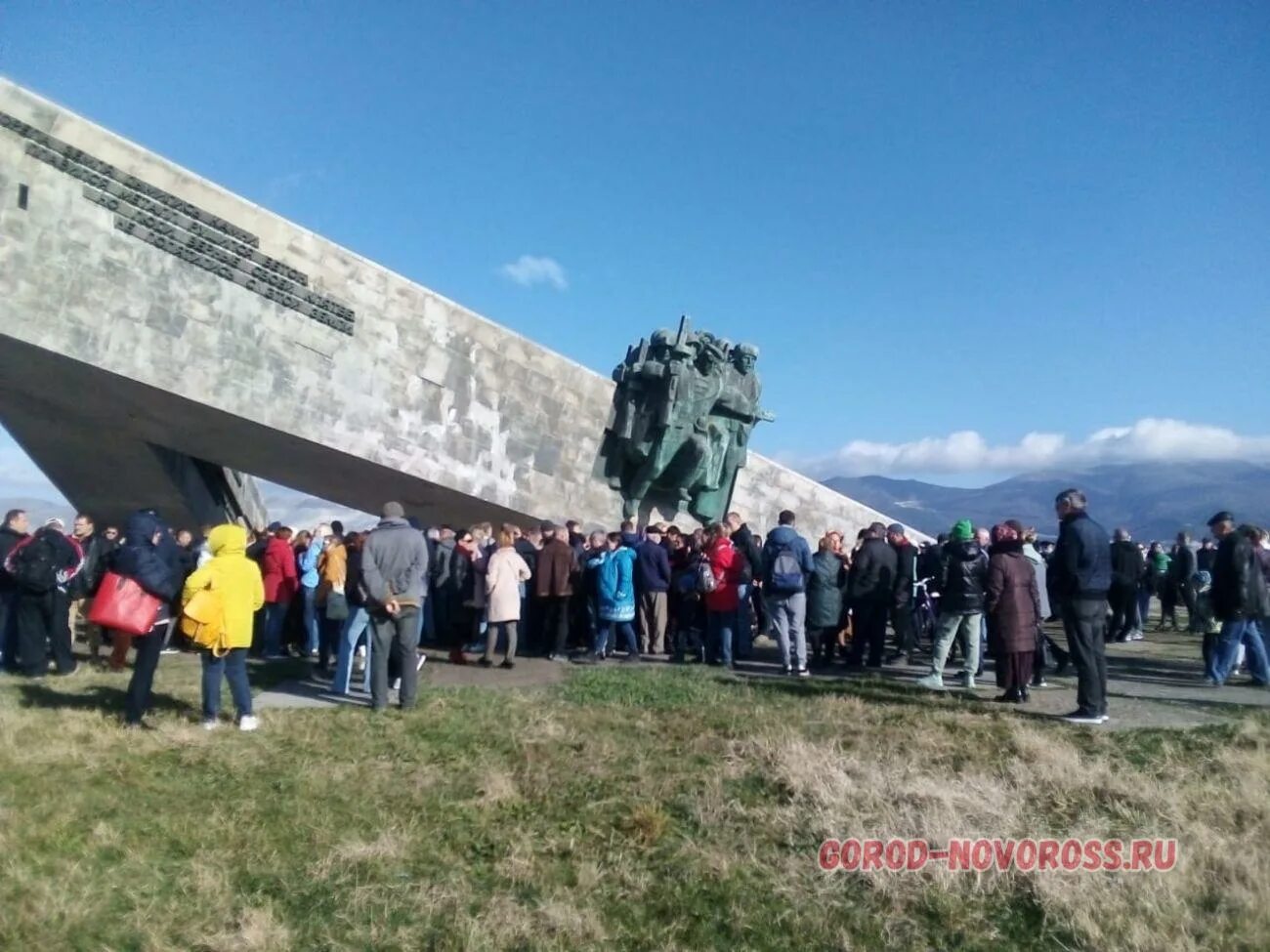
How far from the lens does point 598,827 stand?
4.93 meters

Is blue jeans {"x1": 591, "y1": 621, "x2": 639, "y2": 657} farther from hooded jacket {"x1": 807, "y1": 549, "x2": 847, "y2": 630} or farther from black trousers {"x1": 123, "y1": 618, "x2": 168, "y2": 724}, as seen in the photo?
black trousers {"x1": 123, "y1": 618, "x2": 168, "y2": 724}

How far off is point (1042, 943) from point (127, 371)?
10389 millimetres

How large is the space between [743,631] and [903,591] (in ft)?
6.64

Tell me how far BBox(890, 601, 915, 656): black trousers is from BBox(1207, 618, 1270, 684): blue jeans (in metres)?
2.79

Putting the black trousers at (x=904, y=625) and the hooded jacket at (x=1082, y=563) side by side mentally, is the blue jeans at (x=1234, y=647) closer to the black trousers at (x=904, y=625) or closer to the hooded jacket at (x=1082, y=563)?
the black trousers at (x=904, y=625)

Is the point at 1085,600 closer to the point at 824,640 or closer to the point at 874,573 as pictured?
the point at 874,573

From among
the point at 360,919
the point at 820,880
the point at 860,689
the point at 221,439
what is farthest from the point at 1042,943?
the point at 221,439

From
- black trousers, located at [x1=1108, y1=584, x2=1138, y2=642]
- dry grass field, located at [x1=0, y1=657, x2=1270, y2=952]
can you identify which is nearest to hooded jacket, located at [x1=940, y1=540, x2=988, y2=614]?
dry grass field, located at [x1=0, y1=657, x2=1270, y2=952]

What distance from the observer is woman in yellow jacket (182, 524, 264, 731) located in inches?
246

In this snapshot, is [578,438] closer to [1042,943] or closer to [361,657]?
[361,657]

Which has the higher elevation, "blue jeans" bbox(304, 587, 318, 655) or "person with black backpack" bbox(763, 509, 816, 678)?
"person with black backpack" bbox(763, 509, 816, 678)

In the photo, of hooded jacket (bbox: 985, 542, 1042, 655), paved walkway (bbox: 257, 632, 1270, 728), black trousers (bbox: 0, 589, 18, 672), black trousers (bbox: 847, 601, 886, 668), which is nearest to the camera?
paved walkway (bbox: 257, 632, 1270, 728)

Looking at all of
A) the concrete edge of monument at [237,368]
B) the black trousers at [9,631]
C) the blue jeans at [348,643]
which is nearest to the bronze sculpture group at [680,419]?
the concrete edge of monument at [237,368]

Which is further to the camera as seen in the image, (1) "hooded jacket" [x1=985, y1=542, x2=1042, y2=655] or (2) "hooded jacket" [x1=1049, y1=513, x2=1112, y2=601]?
(1) "hooded jacket" [x1=985, y1=542, x2=1042, y2=655]
